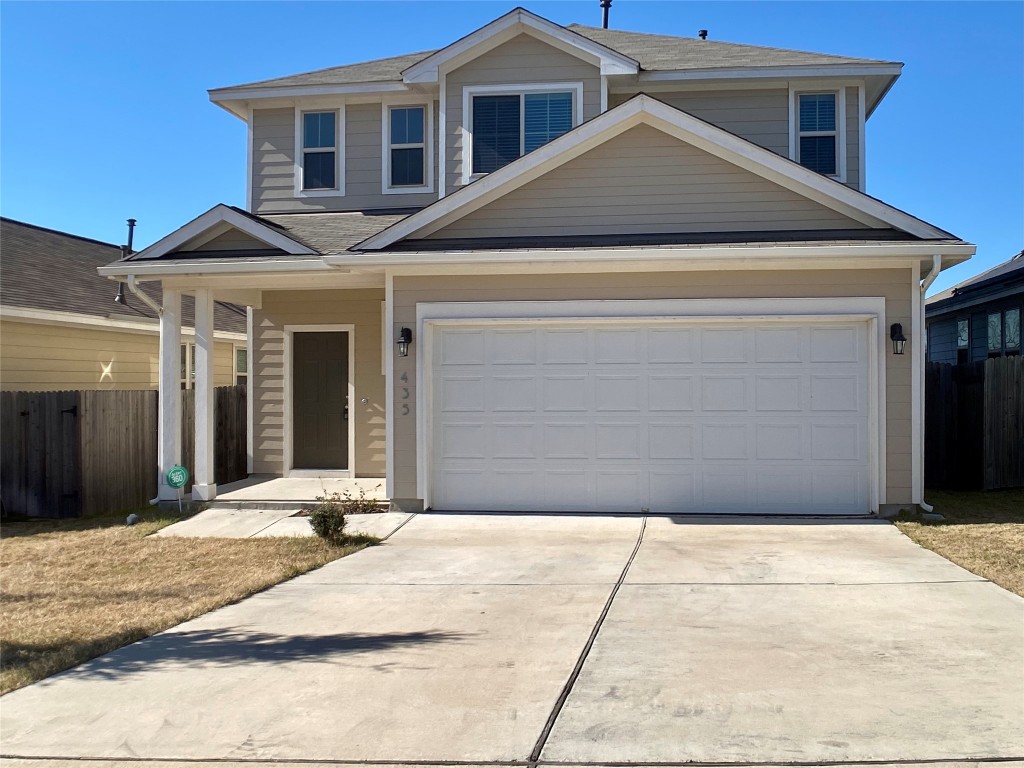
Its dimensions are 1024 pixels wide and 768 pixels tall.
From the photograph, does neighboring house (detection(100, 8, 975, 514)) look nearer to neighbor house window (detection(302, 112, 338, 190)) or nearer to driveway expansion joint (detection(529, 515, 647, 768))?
neighbor house window (detection(302, 112, 338, 190))

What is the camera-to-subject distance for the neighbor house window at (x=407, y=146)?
14359mm

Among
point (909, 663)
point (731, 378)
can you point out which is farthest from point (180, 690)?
point (731, 378)

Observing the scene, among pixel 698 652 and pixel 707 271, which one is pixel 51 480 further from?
pixel 698 652

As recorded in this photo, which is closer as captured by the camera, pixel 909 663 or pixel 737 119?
pixel 909 663

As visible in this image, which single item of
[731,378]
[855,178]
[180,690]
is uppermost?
[855,178]

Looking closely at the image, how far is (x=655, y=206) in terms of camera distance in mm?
11039

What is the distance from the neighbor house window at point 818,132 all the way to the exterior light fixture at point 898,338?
4.42 meters

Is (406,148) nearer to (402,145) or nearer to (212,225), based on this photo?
(402,145)

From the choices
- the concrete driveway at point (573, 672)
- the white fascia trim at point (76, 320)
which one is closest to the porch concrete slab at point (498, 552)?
the concrete driveway at point (573, 672)

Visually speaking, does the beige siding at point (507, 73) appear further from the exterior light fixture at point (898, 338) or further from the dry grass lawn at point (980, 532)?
the dry grass lawn at point (980, 532)

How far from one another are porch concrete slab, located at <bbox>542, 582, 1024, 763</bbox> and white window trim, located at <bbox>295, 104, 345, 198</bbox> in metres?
9.74

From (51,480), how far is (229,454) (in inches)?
102

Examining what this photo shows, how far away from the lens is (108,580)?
8117mm

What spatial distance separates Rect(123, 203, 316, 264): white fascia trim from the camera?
11.5 m
